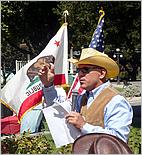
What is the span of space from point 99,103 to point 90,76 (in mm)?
197

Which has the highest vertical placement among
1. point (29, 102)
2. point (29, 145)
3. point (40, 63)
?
point (40, 63)

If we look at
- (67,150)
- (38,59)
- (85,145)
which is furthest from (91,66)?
(38,59)

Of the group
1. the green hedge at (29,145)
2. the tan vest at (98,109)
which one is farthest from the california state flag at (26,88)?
the tan vest at (98,109)

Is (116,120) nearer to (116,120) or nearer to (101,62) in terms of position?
(116,120)

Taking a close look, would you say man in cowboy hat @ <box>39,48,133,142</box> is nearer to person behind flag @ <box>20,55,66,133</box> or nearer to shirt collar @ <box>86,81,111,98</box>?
shirt collar @ <box>86,81,111,98</box>

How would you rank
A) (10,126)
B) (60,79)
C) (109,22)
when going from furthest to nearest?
(109,22)
(10,126)
(60,79)

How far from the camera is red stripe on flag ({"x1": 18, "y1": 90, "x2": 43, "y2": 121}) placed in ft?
17.3

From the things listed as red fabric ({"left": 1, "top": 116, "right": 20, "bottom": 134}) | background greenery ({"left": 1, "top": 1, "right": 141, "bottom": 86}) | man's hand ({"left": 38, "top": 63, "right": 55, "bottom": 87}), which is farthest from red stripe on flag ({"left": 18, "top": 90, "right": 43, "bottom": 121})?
background greenery ({"left": 1, "top": 1, "right": 141, "bottom": 86})

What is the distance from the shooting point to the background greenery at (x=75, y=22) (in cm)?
1686

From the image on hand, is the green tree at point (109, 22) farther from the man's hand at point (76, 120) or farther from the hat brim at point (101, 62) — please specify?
the man's hand at point (76, 120)

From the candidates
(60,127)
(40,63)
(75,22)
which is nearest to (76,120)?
(60,127)

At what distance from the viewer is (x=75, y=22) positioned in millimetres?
21938

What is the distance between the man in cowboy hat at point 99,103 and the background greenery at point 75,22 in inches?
342

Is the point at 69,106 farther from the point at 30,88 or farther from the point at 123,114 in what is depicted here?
the point at 30,88
